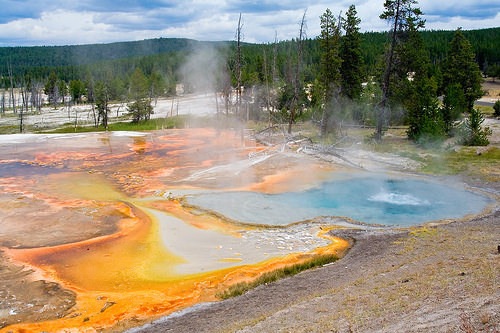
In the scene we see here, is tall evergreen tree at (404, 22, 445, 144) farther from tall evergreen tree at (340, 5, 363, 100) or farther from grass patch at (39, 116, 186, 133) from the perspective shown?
grass patch at (39, 116, 186, 133)

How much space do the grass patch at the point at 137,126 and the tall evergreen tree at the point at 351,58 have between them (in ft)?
59.2

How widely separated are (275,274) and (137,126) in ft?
114

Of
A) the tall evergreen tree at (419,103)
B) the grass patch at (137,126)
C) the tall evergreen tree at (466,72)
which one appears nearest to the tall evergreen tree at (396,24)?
the tall evergreen tree at (419,103)

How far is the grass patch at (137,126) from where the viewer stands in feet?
128

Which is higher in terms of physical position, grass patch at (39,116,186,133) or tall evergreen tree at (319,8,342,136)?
tall evergreen tree at (319,8,342,136)

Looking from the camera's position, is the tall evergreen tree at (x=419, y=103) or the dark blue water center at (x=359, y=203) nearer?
the dark blue water center at (x=359, y=203)

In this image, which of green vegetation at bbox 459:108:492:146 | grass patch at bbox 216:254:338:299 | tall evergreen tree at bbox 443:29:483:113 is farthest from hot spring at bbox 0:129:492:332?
tall evergreen tree at bbox 443:29:483:113

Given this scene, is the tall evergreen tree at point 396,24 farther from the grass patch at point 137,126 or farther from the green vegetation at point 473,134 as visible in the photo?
the grass patch at point 137,126

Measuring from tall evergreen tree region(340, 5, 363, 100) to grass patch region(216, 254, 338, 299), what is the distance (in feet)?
59.9

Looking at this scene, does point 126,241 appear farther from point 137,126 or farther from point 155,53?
point 155,53

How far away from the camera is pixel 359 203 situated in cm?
1324

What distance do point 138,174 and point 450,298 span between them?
48.0 feet

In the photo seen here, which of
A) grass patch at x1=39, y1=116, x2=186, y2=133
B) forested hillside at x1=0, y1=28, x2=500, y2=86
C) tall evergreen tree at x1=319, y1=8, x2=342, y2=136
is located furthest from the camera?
forested hillside at x1=0, y1=28, x2=500, y2=86

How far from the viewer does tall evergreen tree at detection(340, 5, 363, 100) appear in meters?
25.0
